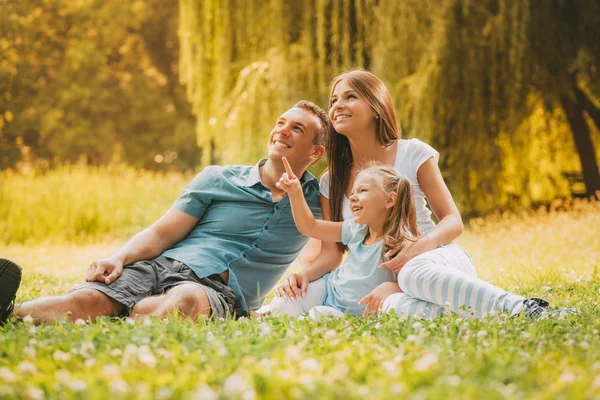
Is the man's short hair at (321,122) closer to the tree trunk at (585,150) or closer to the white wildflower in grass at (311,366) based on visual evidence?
the white wildflower in grass at (311,366)

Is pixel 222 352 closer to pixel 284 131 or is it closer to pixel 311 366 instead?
pixel 311 366

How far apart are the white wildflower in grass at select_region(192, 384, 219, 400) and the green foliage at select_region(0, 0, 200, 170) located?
22613mm

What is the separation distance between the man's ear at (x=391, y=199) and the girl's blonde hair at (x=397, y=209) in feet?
0.04

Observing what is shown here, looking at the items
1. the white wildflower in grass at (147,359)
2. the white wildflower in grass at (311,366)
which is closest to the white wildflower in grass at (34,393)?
the white wildflower in grass at (147,359)

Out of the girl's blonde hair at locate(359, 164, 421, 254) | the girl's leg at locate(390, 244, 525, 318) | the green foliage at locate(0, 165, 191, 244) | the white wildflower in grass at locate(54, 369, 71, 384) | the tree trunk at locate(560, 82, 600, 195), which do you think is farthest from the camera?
the green foliage at locate(0, 165, 191, 244)

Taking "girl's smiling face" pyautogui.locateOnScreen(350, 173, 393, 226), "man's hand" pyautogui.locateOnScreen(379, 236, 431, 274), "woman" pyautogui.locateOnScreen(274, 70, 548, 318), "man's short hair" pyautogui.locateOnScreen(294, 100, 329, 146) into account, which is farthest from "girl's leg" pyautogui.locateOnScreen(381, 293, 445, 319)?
"man's short hair" pyautogui.locateOnScreen(294, 100, 329, 146)

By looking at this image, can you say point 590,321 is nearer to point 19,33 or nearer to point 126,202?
point 126,202

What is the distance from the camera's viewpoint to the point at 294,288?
376 centimetres

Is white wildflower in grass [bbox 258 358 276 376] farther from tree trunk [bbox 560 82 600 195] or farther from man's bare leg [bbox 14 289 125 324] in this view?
tree trunk [bbox 560 82 600 195]

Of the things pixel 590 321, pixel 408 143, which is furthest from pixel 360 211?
pixel 590 321

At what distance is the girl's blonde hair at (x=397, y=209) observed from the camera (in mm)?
3576

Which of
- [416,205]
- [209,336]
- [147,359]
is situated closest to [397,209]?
[416,205]

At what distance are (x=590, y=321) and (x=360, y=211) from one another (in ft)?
3.87

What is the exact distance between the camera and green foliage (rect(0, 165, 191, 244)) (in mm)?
10719
